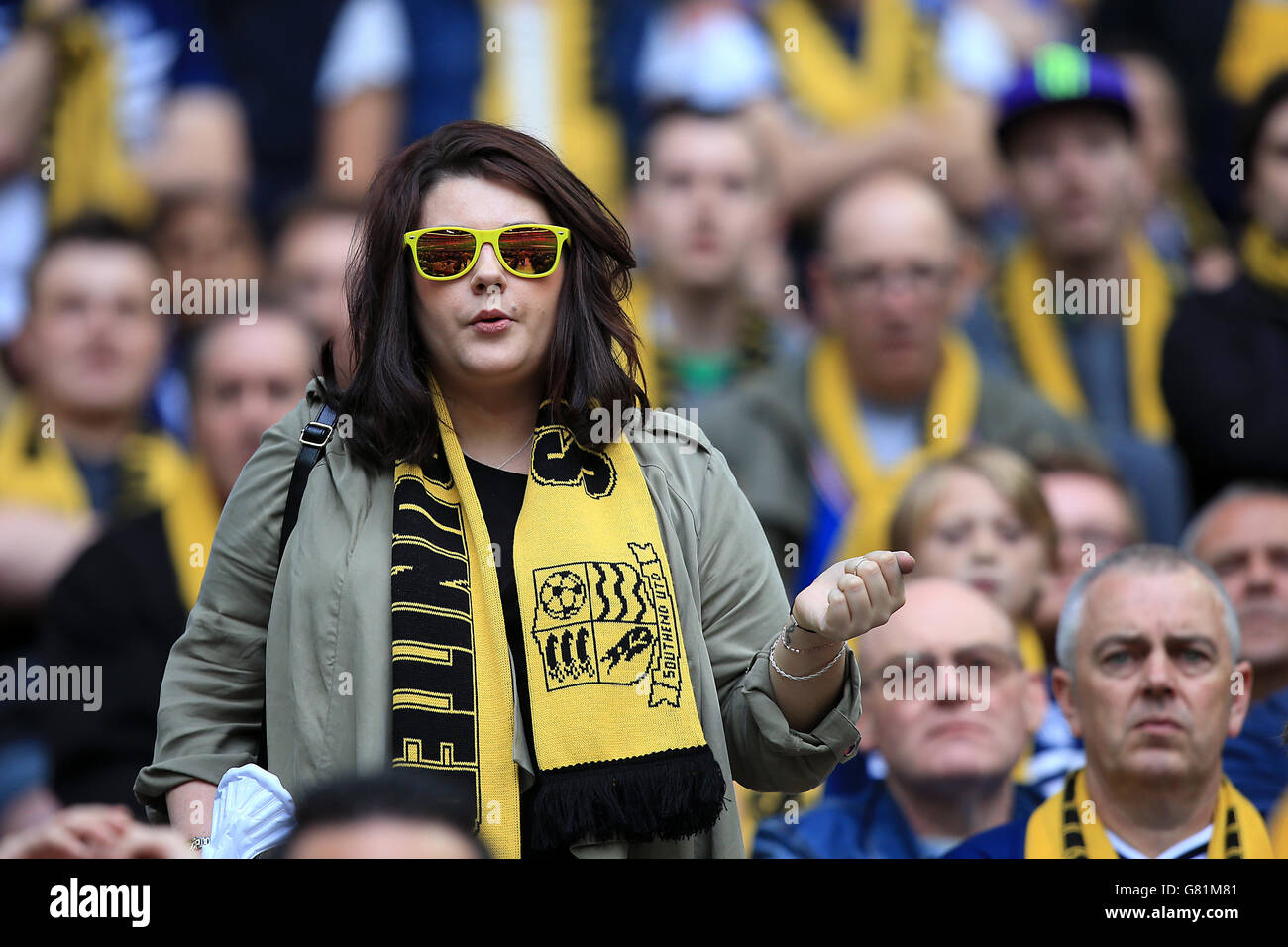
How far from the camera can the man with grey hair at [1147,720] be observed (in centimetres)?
372

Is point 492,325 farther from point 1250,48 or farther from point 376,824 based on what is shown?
point 1250,48

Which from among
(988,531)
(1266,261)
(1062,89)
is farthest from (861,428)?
(1266,261)

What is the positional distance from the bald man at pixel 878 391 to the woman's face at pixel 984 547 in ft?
1.13

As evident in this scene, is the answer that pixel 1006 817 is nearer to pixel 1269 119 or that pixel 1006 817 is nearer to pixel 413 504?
pixel 413 504

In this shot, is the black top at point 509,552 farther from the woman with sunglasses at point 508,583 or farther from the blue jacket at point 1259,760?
the blue jacket at point 1259,760

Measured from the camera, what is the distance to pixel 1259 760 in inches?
173

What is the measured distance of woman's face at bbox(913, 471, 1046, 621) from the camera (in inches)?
196

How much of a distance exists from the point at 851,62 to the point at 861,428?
157 cm

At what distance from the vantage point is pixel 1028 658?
470 cm

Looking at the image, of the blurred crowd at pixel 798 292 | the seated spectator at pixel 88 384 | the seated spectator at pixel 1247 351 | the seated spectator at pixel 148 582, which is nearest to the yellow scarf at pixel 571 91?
the blurred crowd at pixel 798 292
